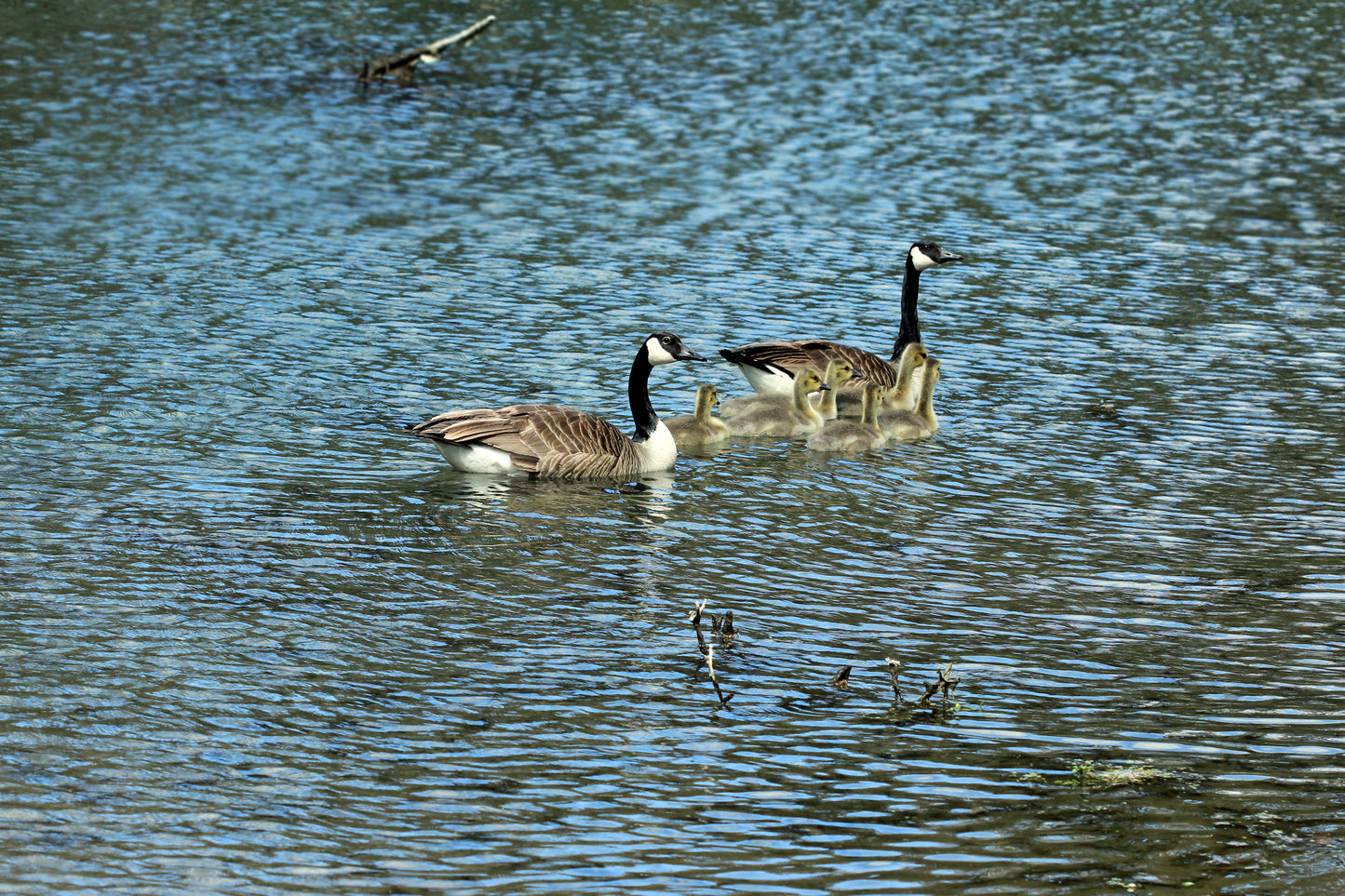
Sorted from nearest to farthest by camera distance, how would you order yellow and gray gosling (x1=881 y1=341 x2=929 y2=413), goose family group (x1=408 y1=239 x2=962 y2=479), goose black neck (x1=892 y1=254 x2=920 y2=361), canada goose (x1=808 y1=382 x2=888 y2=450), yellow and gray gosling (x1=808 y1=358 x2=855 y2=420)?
goose family group (x1=408 y1=239 x2=962 y2=479), canada goose (x1=808 y1=382 x2=888 y2=450), yellow and gray gosling (x1=808 y1=358 x2=855 y2=420), yellow and gray gosling (x1=881 y1=341 x2=929 y2=413), goose black neck (x1=892 y1=254 x2=920 y2=361)

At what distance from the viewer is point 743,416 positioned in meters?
17.4

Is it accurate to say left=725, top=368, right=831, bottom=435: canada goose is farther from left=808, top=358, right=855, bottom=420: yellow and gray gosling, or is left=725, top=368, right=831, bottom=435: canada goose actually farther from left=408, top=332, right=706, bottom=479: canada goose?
left=408, top=332, right=706, bottom=479: canada goose

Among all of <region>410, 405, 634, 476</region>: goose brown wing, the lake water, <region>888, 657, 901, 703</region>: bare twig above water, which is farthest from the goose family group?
<region>888, 657, 901, 703</region>: bare twig above water

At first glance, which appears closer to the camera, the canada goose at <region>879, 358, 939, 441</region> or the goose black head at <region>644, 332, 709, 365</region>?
the goose black head at <region>644, 332, 709, 365</region>

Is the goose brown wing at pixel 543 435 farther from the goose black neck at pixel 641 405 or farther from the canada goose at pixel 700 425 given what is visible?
the canada goose at pixel 700 425

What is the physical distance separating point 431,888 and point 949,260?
13.7m

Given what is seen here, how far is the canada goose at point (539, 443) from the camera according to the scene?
14914 millimetres

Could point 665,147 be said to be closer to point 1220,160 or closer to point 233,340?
point 1220,160

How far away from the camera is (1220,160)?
1236 inches

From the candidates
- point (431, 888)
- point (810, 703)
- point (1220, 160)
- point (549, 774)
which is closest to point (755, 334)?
point (810, 703)

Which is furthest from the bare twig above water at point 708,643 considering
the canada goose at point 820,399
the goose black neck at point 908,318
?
the goose black neck at point 908,318

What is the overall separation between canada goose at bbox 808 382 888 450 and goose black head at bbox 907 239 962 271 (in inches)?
129

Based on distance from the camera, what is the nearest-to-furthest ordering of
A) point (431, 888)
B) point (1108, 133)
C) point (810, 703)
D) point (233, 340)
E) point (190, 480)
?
point (431, 888), point (810, 703), point (190, 480), point (233, 340), point (1108, 133)

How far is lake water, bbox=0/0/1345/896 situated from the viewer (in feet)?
28.4
